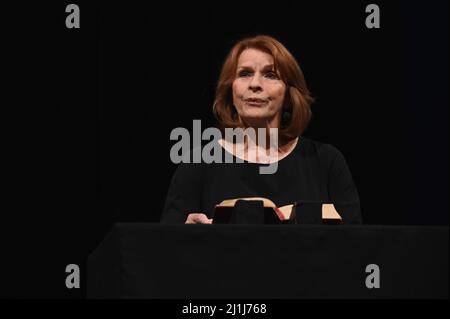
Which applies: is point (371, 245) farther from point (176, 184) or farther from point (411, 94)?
point (411, 94)

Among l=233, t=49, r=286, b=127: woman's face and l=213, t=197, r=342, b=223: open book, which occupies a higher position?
l=233, t=49, r=286, b=127: woman's face

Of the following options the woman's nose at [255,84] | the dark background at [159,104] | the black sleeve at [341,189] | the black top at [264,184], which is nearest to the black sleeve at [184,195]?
the black top at [264,184]

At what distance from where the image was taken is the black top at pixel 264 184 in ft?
8.98

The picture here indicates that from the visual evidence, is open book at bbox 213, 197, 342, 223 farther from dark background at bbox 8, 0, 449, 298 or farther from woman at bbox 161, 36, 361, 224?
dark background at bbox 8, 0, 449, 298

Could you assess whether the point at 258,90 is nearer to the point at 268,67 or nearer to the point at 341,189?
the point at 268,67

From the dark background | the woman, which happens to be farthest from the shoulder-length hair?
the dark background

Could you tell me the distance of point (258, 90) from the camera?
2.77 meters

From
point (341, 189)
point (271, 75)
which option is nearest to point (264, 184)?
point (341, 189)

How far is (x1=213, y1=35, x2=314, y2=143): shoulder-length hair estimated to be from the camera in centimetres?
281

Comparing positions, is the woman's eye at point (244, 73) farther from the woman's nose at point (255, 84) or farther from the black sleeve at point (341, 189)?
the black sleeve at point (341, 189)

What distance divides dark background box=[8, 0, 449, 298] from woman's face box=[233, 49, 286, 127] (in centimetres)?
52

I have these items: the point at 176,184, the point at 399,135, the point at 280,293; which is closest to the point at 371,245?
the point at 280,293

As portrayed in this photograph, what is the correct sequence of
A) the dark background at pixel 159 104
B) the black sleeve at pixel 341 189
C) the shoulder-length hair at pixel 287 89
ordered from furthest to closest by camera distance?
the dark background at pixel 159 104 < the shoulder-length hair at pixel 287 89 < the black sleeve at pixel 341 189

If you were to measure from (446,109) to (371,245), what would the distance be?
1618 mm
